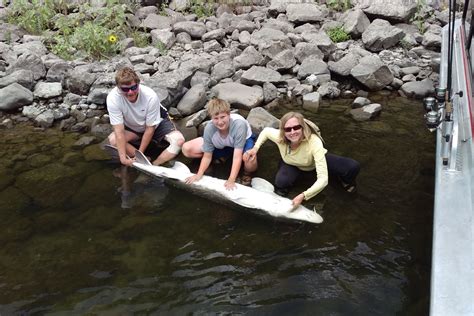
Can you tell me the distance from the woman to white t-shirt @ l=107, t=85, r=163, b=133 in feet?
4.83

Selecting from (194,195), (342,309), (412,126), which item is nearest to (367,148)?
(412,126)

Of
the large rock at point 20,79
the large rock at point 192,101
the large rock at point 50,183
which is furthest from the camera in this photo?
the large rock at point 20,79

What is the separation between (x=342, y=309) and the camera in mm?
3727

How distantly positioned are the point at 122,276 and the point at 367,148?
3.81 m

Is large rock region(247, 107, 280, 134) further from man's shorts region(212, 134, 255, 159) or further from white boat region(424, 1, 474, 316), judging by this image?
white boat region(424, 1, 474, 316)

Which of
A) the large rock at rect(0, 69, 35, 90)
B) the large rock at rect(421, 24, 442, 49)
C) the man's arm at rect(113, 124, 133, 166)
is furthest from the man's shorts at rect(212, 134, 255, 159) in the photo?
the large rock at rect(421, 24, 442, 49)

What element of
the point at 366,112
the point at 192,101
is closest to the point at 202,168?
the point at 192,101

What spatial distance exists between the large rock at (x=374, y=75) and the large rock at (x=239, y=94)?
188cm

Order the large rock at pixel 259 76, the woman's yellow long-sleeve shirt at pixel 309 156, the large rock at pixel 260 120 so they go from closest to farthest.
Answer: the woman's yellow long-sleeve shirt at pixel 309 156 < the large rock at pixel 260 120 < the large rock at pixel 259 76

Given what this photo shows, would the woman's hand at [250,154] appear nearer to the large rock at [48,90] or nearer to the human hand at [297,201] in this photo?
the human hand at [297,201]

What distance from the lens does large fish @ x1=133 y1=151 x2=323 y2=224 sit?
188 inches

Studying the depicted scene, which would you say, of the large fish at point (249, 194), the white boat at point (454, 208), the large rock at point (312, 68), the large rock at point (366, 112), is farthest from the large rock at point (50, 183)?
the large rock at point (312, 68)

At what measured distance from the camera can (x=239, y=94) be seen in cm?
817

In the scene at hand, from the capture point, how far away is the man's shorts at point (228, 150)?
5.71m
